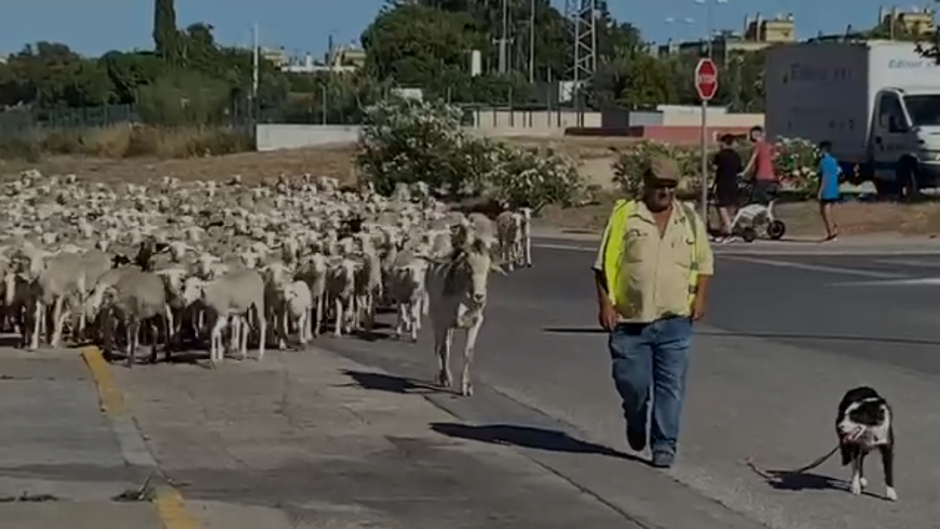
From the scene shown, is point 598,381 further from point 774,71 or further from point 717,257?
point 774,71

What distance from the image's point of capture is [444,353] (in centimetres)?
1630

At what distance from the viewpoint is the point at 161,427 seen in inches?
558

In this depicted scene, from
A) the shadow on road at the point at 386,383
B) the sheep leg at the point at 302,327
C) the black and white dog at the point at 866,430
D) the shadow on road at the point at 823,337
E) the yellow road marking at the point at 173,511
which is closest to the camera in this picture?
the yellow road marking at the point at 173,511

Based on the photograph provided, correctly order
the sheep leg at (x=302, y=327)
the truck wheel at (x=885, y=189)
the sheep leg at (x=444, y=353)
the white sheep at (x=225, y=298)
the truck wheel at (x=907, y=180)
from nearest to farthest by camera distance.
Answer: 1. the sheep leg at (x=444, y=353)
2. the white sheep at (x=225, y=298)
3. the sheep leg at (x=302, y=327)
4. the truck wheel at (x=907, y=180)
5. the truck wheel at (x=885, y=189)

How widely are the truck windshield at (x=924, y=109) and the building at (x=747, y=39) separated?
96513 millimetres

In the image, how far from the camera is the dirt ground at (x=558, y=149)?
37.6 metres

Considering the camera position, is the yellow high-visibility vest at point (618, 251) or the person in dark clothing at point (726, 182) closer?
the yellow high-visibility vest at point (618, 251)

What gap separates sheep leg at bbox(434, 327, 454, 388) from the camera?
1612 centimetres

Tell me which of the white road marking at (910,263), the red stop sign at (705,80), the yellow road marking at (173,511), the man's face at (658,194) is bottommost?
the white road marking at (910,263)

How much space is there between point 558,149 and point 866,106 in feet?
43.0

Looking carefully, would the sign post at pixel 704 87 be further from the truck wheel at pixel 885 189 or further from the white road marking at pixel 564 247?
the truck wheel at pixel 885 189

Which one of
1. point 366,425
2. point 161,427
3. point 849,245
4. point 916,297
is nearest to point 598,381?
point 366,425

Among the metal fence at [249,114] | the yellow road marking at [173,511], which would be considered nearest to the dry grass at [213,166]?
the metal fence at [249,114]

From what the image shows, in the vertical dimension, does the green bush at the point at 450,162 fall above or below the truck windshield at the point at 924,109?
below
